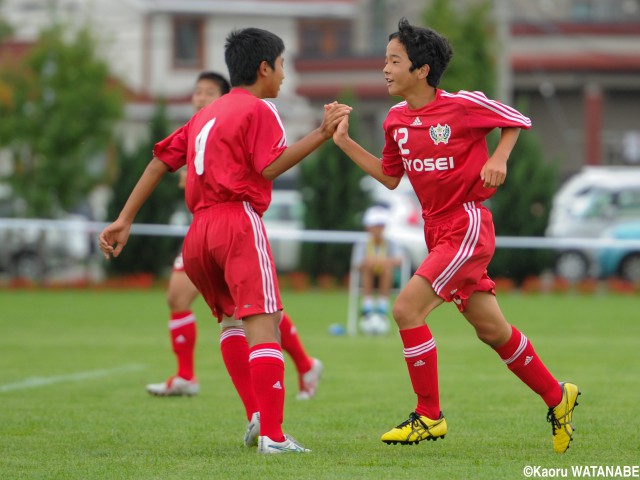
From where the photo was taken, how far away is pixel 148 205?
27.3m

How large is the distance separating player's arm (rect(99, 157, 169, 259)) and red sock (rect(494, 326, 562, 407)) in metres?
2.01

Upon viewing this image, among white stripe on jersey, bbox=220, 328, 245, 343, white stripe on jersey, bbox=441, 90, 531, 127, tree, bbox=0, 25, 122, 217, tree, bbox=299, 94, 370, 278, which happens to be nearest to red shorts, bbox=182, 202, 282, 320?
white stripe on jersey, bbox=220, 328, 245, 343

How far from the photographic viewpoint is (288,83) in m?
51.6

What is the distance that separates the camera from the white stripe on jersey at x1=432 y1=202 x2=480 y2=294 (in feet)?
21.5

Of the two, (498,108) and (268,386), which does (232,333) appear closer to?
(268,386)

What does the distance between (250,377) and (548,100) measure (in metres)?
41.3

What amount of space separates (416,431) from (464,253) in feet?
3.06

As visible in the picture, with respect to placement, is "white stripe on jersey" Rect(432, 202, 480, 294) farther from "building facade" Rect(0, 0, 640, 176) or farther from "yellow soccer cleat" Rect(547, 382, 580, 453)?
"building facade" Rect(0, 0, 640, 176)

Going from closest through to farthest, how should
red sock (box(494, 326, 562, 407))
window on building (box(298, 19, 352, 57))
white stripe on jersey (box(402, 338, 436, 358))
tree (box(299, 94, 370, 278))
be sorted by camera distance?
1. white stripe on jersey (box(402, 338, 436, 358))
2. red sock (box(494, 326, 562, 407))
3. tree (box(299, 94, 370, 278))
4. window on building (box(298, 19, 352, 57))

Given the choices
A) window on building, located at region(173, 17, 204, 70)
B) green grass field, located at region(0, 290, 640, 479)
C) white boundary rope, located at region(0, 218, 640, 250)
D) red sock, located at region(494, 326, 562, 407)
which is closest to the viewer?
green grass field, located at region(0, 290, 640, 479)

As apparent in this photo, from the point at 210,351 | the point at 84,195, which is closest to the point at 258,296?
the point at 210,351

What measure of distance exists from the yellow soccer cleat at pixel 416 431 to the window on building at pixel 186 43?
46.0 m

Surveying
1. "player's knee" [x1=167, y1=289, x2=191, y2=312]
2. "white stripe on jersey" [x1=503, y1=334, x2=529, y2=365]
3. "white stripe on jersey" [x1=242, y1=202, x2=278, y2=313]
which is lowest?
"player's knee" [x1=167, y1=289, x2=191, y2=312]

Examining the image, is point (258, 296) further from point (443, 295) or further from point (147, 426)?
point (147, 426)
